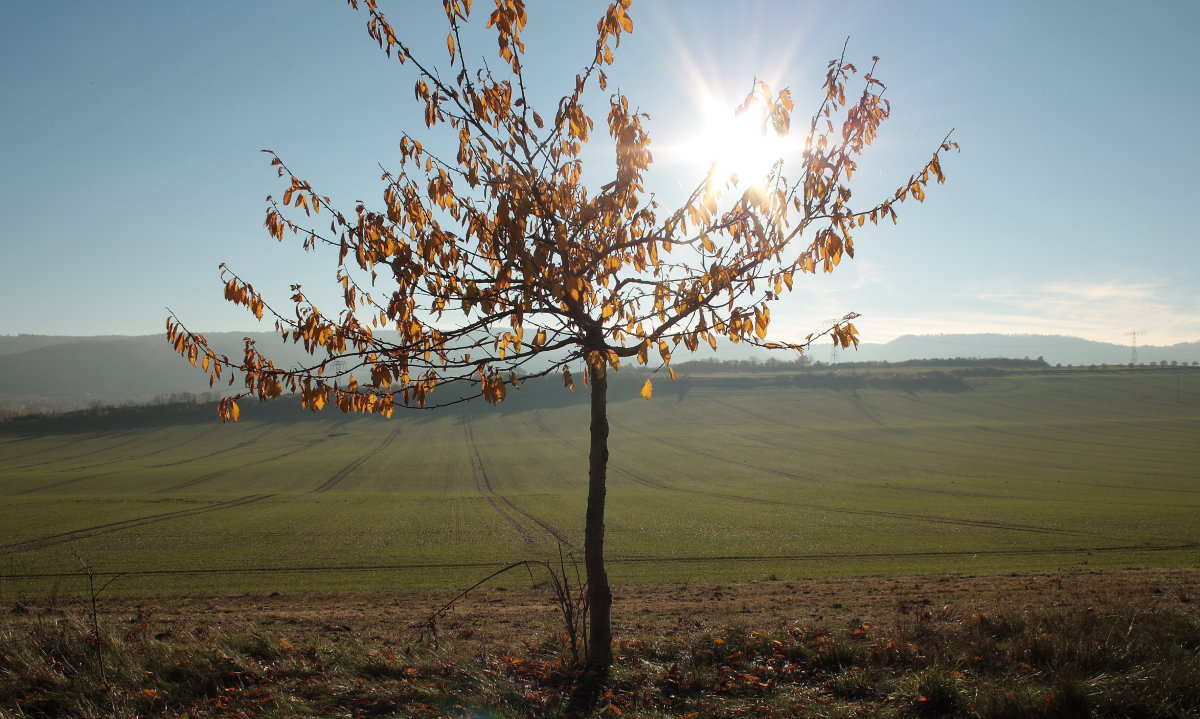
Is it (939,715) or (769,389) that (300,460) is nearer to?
(939,715)

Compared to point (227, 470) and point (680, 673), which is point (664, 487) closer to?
point (227, 470)

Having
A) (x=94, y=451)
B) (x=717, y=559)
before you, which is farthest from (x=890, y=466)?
(x=94, y=451)

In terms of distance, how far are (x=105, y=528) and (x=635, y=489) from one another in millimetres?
30352

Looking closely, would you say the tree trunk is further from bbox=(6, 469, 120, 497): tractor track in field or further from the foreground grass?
bbox=(6, 469, 120, 497): tractor track in field

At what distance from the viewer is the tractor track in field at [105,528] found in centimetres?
2592

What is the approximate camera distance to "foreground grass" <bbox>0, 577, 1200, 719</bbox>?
5.50m

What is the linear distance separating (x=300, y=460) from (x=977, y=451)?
214 ft

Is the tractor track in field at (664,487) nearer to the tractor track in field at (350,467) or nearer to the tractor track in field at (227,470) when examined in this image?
the tractor track in field at (350,467)

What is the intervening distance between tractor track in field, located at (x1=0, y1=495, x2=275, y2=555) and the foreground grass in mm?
24499

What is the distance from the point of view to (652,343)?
614cm

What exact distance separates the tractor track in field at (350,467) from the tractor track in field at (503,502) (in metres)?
10.1

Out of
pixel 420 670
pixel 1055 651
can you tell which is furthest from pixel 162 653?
pixel 1055 651

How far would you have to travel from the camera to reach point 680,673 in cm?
673

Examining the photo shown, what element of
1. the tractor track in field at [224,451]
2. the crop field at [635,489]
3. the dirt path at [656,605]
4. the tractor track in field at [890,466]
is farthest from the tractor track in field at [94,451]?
the tractor track in field at [890,466]
